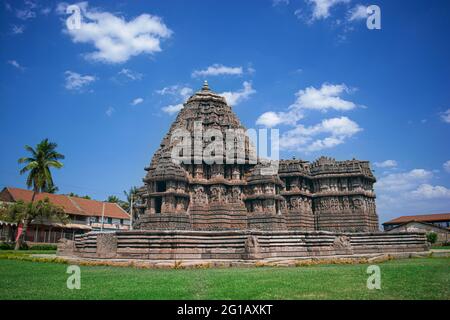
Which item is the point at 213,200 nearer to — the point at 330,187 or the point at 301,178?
the point at 301,178

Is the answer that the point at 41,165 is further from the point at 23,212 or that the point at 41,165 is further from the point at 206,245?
the point at 206,245

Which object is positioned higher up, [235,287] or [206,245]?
[206,245]

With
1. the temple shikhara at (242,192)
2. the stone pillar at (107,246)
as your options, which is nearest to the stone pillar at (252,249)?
the stone pillar at (107,246)

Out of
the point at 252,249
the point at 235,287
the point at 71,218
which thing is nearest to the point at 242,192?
the point at 252,249

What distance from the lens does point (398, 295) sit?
909 centimetres

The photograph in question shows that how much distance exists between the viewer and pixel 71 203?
5756cm

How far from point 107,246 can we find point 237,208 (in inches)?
648

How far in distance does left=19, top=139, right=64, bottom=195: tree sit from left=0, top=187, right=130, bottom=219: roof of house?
466 centimetres

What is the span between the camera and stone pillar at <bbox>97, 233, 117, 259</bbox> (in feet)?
68.2

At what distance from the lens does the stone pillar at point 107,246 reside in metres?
20.8

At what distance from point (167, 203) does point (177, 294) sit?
77.9ft

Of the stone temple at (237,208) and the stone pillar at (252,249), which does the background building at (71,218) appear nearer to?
the stone temple at (237,208)

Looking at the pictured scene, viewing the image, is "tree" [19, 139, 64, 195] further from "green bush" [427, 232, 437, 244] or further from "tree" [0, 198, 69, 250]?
"green bush" [427, 232, 437, 244]

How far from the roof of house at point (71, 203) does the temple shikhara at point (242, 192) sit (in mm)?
21387
